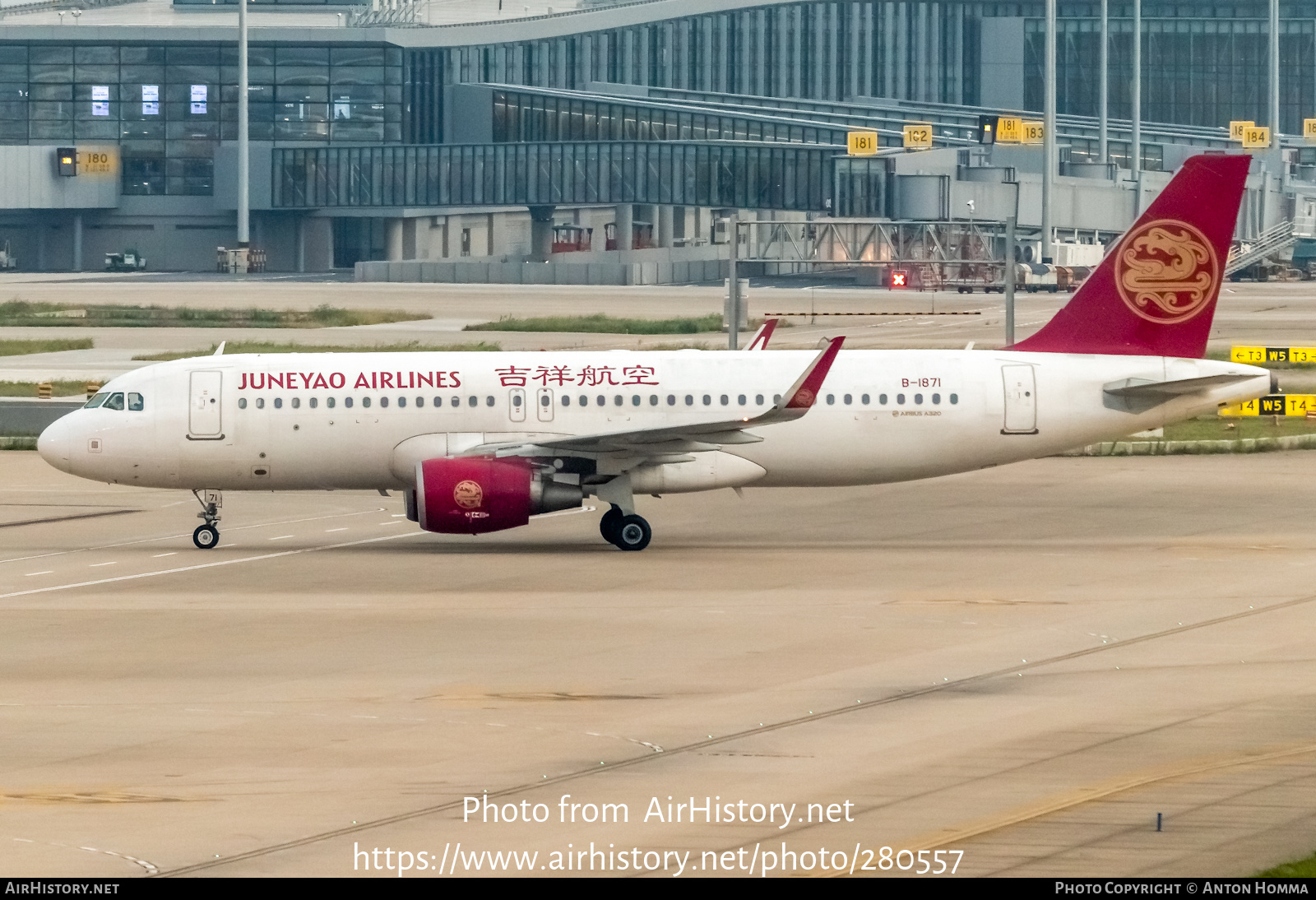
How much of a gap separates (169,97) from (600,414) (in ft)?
420

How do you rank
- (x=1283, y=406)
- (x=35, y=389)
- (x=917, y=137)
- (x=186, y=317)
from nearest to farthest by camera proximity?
(x=1283, y=406), (x=35, y=389), (x=186, y=317), (x=917, y=137)

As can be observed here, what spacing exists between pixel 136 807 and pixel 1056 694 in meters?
11.1

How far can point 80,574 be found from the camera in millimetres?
35719

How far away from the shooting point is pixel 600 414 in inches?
1511

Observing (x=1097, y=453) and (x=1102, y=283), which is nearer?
(x=1102, y=283)

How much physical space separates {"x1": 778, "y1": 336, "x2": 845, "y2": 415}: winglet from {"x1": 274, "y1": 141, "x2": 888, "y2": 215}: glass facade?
329ft

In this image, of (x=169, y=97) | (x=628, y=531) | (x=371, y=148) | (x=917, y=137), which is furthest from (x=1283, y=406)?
(x=169, y=97)

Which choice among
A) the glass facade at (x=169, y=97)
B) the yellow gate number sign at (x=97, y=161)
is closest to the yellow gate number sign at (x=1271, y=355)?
the glass facade at (x=169, y=97)

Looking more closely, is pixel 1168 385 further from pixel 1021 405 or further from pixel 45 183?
pixel 45 183

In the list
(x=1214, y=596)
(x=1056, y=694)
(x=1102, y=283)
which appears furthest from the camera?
(x=1102, y=283)

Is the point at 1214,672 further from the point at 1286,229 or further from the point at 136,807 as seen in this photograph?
the point at 1286,229

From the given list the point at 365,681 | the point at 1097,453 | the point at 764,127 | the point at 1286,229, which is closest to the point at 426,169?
the point at 764,127

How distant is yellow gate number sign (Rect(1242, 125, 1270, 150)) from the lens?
512 ft
